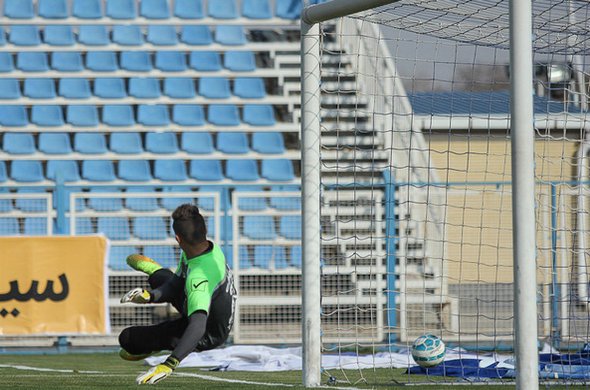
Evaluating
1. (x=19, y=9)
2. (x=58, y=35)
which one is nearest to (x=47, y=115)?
(x=58, y=35)

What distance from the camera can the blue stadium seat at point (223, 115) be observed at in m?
17.2

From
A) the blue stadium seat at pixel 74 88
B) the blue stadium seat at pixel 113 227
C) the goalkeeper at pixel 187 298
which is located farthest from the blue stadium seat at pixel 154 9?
the goalkeeper at pixel 187 298

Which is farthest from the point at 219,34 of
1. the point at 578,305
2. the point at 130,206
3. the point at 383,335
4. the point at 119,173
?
the point at 578,305

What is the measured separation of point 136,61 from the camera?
17812mm

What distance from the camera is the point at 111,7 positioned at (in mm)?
18672

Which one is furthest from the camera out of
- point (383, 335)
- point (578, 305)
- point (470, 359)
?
point (383, 335)

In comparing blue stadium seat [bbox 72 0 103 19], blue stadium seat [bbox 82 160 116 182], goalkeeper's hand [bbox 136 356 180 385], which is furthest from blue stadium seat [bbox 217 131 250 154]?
goalkeeper's hand [bbox 136 356 180 385]

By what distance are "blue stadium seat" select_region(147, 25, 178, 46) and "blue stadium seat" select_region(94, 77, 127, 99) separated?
0.89 meters

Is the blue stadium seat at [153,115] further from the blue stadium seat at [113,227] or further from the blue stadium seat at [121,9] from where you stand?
the blue stadium seat at [113,227]

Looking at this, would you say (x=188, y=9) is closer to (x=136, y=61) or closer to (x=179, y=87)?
(x=136, y=61)

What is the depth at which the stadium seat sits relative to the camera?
13250 millimetres

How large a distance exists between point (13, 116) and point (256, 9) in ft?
14.5

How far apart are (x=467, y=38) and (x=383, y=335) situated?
5.50 metres

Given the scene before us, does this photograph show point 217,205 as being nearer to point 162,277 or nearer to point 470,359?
point 470,359
